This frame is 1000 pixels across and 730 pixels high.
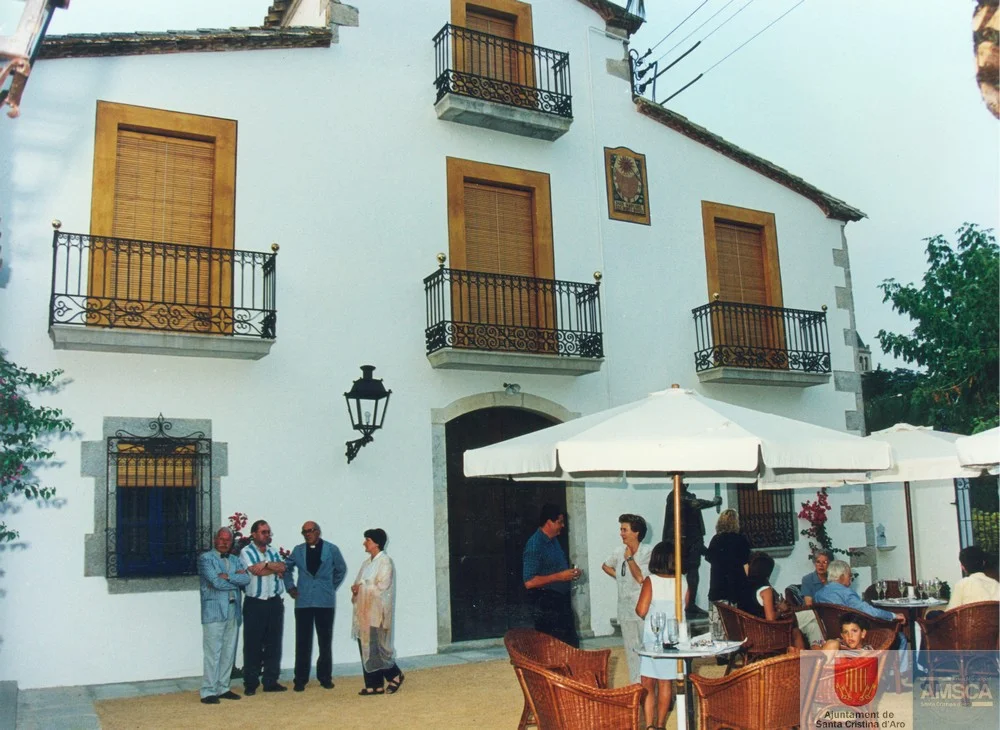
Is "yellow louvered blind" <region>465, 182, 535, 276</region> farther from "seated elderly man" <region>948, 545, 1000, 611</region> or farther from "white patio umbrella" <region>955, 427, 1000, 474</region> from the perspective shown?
"white patio umbrella" <region>955, 427, 1000, 474</region>

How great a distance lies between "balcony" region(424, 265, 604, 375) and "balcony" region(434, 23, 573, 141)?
6.42 ft

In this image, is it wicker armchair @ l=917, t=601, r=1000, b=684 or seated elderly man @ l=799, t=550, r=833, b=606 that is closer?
wicker armchair @ l=917, t=601, r=1000, b=684

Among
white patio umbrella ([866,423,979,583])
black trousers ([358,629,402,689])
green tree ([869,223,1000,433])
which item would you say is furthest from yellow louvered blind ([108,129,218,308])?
green tree ([869,223,1000,433])

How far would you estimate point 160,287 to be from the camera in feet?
32.7

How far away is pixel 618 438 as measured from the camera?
5.52m

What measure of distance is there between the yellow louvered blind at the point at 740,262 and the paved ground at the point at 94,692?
5.32 meters

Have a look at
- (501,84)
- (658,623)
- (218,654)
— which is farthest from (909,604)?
(501,84)

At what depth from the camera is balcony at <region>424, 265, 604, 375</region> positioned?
431 inches

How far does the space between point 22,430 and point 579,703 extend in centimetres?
631

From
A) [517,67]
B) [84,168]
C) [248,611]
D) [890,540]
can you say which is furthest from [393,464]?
[890,540]

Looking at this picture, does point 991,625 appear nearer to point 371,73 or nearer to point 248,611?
point 248,611

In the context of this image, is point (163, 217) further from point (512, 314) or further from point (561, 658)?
point (561, 658)

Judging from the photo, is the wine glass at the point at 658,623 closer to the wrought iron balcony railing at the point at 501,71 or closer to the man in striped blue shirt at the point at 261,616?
the man in striped blue shirt at the point at 261,616

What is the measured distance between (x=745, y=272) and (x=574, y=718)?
10139 mm
